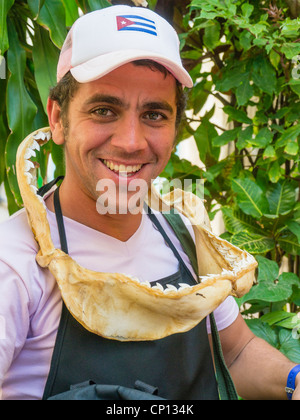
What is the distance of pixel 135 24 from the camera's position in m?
1.02

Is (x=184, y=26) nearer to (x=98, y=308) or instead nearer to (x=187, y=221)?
(x=187, y=221)

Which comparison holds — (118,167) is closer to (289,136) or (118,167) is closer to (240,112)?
(289,136)

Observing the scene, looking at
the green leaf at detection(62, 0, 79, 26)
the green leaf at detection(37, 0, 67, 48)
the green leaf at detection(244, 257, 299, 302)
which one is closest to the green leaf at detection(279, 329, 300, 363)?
A: the green leaf at detection(244, 257, 299, 302)

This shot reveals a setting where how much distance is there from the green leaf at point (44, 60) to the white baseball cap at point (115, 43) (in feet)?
1.90

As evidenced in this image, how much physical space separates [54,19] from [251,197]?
3.16ft

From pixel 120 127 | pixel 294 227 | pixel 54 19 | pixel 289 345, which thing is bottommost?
pixel 289 345

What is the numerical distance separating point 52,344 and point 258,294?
0.90 metres

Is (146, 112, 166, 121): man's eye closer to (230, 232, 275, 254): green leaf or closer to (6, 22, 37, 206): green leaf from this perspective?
(6, 22, 37, 206): green leaf

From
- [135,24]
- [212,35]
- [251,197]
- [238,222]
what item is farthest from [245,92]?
[135,24]

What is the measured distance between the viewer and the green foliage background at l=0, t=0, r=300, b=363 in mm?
1618

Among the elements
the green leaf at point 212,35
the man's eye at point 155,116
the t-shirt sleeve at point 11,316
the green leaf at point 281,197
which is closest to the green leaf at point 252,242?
the green leaf at point 281,197

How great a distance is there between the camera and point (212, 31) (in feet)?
6.57

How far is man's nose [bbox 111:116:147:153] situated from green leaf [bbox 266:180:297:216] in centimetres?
105
